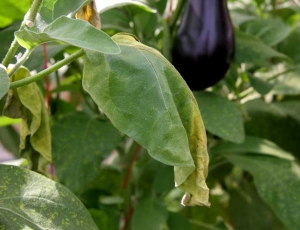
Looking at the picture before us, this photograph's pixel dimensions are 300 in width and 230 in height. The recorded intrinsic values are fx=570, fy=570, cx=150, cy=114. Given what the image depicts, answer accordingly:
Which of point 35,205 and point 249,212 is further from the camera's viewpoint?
point 249,212

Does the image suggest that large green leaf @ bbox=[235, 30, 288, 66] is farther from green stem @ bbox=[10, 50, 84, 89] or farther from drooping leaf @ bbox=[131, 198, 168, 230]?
green stem @ bbox=[10, 50, 84, 89]

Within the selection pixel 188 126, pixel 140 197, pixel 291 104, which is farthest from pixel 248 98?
pixel 188 126

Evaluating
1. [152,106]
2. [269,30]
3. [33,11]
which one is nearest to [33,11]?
[33,11]

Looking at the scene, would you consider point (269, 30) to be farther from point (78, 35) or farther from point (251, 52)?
point (78, 35)

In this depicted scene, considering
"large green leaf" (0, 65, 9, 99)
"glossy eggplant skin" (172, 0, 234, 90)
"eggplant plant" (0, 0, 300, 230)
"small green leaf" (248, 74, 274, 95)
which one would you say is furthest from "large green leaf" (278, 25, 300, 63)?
"large green leaf" (0, 65, 9, 99)

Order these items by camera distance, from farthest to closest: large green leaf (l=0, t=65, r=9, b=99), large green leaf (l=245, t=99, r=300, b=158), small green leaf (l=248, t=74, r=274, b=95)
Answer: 1. large green leaf (l=245, t=99, r=300, b=158)
2. small green leaf (l=248, t=74, r=274, b=95)
3. large green leaf (l=0, t=65, r=9, b=99)

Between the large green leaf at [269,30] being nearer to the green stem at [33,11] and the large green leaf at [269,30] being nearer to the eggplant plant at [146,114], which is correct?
the eggplant plant at [146,114]
